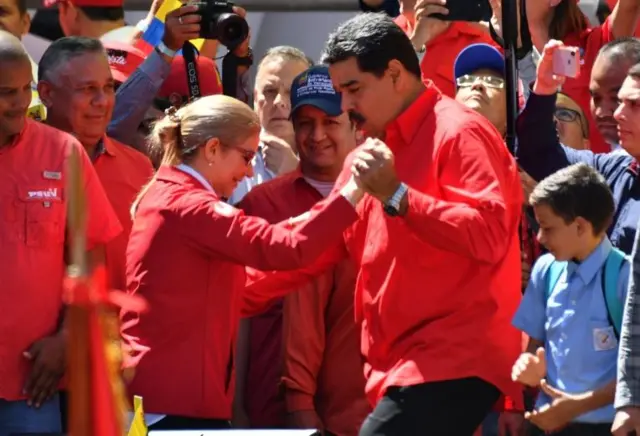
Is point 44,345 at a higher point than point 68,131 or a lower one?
lower

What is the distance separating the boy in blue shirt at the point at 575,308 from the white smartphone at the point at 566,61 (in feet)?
1.20

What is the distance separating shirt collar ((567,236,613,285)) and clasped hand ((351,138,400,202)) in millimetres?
824

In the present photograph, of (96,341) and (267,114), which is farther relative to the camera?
(267,114)

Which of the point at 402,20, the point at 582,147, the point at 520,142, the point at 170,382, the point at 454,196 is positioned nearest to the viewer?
the point at 454,196

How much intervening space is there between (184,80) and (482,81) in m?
1.29

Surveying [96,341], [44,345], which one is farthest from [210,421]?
[96,341]

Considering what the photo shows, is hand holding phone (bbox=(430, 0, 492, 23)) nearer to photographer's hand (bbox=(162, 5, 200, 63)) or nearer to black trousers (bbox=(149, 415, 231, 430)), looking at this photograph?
photographer's hand (bbox=(162, 5, 200, 63))

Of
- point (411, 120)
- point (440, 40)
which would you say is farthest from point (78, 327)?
point (440, 40)

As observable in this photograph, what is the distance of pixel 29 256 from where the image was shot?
505cm

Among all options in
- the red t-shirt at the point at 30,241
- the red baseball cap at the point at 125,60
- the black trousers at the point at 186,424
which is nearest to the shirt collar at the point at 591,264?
the black trousers at the point at 186,424

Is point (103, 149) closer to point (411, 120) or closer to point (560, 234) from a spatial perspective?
point (411, 120)

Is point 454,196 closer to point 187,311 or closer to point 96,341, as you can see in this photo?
point 187,311

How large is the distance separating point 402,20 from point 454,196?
3.04 metres

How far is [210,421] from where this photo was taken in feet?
16.3
